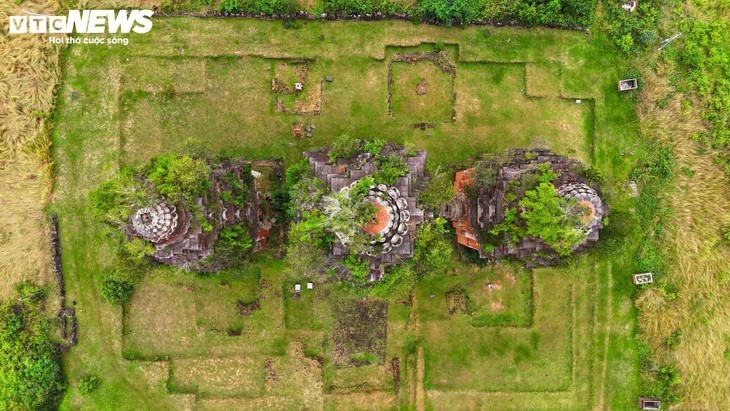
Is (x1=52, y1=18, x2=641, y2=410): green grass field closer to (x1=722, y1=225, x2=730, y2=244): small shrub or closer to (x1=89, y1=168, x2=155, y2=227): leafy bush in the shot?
(x1=722, y1=225, x2=730, y2=244): small shrub

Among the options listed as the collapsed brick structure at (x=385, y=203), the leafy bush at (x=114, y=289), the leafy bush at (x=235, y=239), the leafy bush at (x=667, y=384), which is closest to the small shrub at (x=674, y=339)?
the leafy bush at (x=667, y=384)

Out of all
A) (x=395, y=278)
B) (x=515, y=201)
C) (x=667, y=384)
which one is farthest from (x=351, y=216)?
(x=667, y=384)

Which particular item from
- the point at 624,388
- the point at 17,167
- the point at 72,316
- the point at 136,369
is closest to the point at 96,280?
the point at 72,316

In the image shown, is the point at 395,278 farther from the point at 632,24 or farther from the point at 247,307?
the point at 632,24

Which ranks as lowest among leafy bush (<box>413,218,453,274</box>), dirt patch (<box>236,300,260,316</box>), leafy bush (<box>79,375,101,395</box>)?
leafy bush (<box>79,375,101,395</box>)

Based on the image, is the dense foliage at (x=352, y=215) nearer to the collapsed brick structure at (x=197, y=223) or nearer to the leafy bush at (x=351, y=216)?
the leafy bush at (x=351, y=216)

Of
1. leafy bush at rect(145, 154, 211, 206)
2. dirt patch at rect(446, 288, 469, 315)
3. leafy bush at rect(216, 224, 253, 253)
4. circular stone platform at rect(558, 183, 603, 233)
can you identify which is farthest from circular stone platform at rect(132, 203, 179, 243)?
dirt patch at rect(446, 288, 469, 315)

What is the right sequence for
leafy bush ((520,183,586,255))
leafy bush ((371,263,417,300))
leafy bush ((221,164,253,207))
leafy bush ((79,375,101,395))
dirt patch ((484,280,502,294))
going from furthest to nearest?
dirt patch ((484,280,502,294)), leafy bush ((79,375,101,395)), leafy bush ((221,164,253,207)), leafy bush ((371,263,417,300)), leafy bush ((520,183,586,255))
